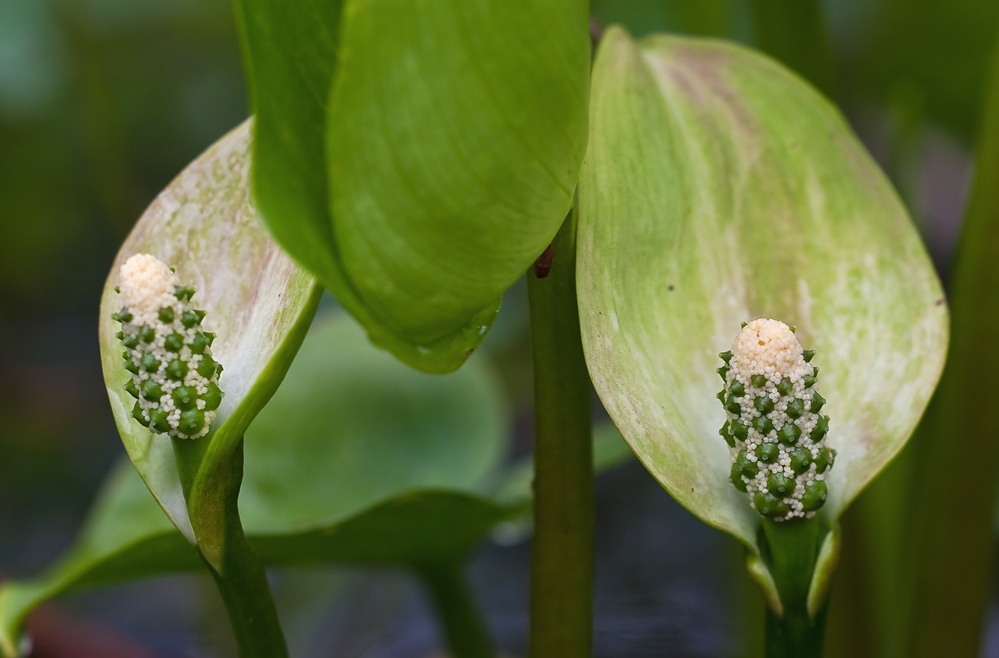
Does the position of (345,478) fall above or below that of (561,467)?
below

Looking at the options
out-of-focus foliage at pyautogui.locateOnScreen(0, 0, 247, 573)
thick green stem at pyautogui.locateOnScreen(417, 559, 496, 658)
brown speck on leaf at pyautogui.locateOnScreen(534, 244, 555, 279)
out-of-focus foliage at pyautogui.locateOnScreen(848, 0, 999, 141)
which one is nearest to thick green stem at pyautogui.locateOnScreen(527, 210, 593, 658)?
brown speck on leaf at pyautogui.locateOnScreen(534, 244, 555, 279)

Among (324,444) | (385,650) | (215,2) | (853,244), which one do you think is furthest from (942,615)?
(215,2)

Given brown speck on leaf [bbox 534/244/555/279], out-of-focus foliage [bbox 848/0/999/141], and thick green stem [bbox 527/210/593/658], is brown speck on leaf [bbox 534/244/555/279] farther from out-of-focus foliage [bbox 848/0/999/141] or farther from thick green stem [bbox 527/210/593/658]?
out-of-focus foliage [bbox 848/0/999/141]

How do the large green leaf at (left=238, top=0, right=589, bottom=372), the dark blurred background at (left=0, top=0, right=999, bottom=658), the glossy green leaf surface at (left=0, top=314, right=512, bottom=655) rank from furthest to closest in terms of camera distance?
the dark blurred background at (left=0, top=0, right=999, bottom=658), the glossy green leaf surface at (left=0, top=314, right=512, bottom=655), the large green leaf at (left=238, top=0, right=589, bottom=372)

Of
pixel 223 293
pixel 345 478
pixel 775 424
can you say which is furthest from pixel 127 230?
pixel 775 424

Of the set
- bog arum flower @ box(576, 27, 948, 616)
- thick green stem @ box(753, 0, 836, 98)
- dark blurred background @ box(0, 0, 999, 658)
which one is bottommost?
dark blurred background @ box(0, 0, 999, 658)

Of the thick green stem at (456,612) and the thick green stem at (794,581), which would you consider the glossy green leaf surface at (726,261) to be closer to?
the thick green stem at (794,581)

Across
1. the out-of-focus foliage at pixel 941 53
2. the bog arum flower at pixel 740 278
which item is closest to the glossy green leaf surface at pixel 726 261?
the bog arum flower at pixel 740 278

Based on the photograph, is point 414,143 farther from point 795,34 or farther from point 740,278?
point 795,34
